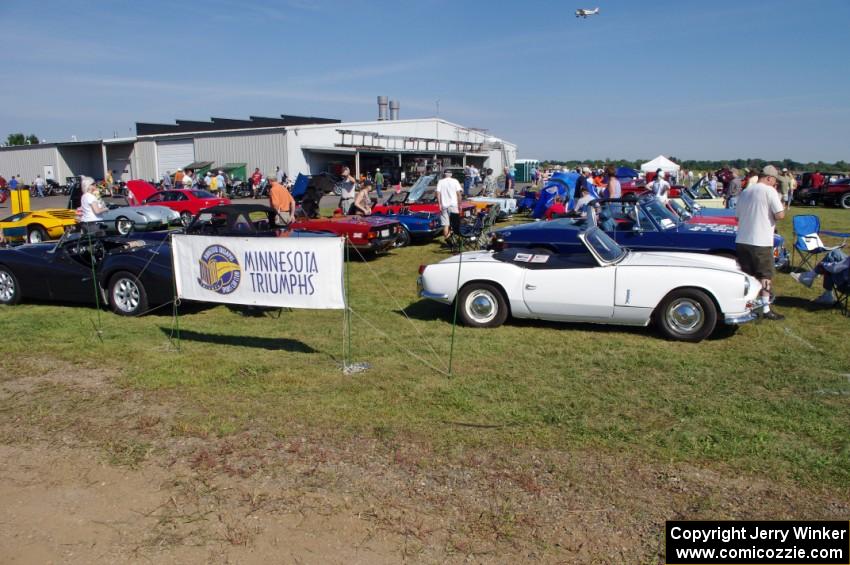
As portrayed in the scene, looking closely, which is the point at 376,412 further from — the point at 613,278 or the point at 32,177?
the point at 32,177

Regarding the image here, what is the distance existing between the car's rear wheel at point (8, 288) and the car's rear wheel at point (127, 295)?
1.86 metres

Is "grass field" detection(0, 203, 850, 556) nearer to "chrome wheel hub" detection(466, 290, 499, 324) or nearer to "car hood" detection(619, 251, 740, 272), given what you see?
"chrome wheel hub" detection(466, 290, 499, 324)

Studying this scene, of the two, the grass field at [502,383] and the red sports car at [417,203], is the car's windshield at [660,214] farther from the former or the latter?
the red sports car at [417,203]

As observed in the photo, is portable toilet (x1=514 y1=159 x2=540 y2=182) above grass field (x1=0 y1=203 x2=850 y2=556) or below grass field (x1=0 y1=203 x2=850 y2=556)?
above

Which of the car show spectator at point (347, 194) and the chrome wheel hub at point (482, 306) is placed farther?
the car show spectator at point (347, 194)

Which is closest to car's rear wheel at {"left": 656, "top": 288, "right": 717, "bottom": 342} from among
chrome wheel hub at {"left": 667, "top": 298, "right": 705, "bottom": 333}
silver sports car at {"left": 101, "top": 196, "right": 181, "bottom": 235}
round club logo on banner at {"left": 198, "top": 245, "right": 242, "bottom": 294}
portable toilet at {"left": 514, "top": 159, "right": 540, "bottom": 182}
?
chrome wheel hub at {"left": 667, "top": 298, "right": 705, "bottom": 333}

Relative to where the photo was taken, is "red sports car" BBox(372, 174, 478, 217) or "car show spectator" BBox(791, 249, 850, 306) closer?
"car show spectator" BBox(791, 249, 850, 306)

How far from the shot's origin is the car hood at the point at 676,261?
7246mm

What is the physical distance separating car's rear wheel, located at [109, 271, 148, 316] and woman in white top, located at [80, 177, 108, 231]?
3.05m

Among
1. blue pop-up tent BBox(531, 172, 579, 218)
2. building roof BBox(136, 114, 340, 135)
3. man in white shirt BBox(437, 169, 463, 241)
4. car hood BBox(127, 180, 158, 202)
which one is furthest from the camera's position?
building roof BBox(136, 114, 340, 135)

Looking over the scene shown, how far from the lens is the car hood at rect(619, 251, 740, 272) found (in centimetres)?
725

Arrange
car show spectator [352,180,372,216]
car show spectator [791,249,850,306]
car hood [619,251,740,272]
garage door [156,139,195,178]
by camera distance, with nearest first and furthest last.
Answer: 1. car hood [619,251,740,272]
2. car show spectator [791,249,850,306]
3. car show spectator [352,180,372,216]
4. garage door [156,139,195,178]

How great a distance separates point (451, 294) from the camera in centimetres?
791

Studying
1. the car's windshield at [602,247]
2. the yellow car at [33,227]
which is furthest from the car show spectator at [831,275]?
the yellow car at [33,227]
